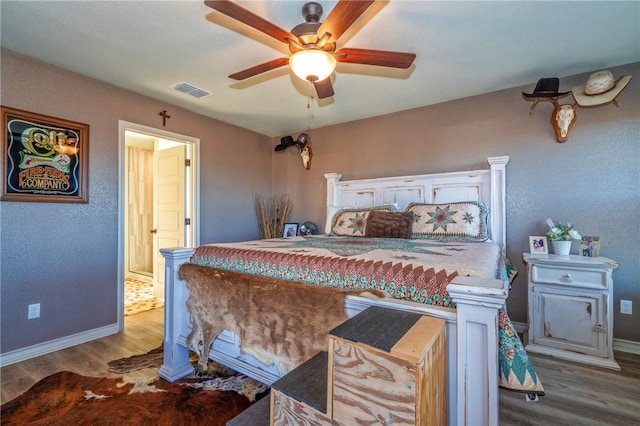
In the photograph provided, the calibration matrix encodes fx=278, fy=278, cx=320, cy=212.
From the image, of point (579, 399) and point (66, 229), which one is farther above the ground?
point (66, 229)

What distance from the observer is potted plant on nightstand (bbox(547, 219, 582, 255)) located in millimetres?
2379

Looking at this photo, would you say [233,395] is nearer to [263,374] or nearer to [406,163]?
[263,374]

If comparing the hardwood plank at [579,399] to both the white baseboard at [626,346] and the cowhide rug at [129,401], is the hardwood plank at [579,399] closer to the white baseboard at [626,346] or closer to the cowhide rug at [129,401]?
the white baseboard at [626,346]

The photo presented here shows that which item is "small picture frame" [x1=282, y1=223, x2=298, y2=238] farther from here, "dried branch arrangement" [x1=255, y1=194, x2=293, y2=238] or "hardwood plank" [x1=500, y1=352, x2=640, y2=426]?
"hardwood plank" [x1=500, y1=352, x2=640, y2=426]

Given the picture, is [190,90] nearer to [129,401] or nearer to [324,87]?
[324,87]

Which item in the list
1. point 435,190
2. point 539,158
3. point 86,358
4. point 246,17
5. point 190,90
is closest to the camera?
point 246,17

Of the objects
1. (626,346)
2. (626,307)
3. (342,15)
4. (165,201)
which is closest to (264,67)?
(342,15)

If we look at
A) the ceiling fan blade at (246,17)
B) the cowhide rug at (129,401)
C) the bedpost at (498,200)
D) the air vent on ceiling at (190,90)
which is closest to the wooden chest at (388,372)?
the cowhide rug at (129,401)

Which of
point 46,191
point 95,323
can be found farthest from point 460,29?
point 95,323

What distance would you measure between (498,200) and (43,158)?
412 cm

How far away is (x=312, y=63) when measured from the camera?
165 centimetres

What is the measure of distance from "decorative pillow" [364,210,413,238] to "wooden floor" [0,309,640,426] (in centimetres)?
131

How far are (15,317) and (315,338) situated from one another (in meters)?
2.57

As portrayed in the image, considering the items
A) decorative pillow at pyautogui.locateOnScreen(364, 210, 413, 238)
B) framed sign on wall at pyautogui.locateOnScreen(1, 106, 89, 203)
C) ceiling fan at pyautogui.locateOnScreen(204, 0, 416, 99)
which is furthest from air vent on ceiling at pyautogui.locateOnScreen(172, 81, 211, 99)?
decorative pillow at pyautogui.locateOnScreen(364, 210, 413, 238)
